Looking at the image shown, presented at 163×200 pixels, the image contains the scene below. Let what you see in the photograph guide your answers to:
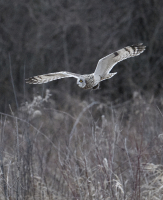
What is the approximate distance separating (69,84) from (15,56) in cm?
204

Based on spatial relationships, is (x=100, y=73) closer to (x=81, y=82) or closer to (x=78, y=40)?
(x=81, y=82)

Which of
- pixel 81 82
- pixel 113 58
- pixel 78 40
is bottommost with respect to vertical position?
pixel 81 82

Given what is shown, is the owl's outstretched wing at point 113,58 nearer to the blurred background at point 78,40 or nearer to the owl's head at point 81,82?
the owl's head at point 81,82

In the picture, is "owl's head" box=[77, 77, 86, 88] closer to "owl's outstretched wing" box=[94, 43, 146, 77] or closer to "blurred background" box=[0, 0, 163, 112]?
"owl's outstretched wing" box=[94, 43, 146, 77]

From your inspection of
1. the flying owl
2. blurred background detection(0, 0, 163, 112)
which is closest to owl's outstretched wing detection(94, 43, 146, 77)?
the flying owl

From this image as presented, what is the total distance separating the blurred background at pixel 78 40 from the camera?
11.1m

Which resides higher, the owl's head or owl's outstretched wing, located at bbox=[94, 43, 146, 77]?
owl's outstretched wing, located at bbox=[94, 43, 146, 77]

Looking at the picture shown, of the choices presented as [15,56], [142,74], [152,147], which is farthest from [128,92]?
[152,147]

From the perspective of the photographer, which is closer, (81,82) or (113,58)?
(81,82)

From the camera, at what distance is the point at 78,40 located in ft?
39.0

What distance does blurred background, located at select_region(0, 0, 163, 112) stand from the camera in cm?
1108

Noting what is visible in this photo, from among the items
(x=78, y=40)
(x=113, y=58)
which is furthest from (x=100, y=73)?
(x=78, y=40)

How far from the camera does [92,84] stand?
9.74ft

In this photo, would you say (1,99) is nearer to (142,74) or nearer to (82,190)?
(142,74)
